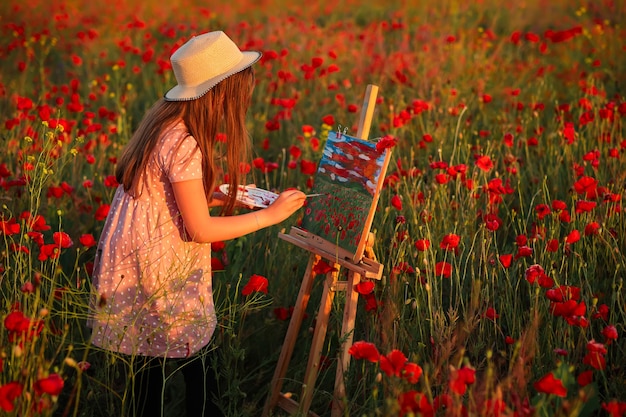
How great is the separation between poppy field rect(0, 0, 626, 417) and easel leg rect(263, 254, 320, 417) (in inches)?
3.2

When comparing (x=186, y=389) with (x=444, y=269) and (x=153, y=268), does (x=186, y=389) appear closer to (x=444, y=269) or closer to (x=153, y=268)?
(x=153, y=268)

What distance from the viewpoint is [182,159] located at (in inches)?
86.1

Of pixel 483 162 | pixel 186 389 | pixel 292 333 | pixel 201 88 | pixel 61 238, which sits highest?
pixel 201 88

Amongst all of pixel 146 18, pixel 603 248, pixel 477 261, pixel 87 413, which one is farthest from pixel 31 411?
pixel 146 18

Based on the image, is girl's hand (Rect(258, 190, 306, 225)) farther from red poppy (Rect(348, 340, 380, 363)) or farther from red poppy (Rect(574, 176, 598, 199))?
red poppy (Rect(574, 176, 598, 199))

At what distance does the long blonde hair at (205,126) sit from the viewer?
226 cm

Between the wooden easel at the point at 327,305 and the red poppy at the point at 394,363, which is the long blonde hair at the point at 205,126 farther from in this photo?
the red poppy at the point at 394,363

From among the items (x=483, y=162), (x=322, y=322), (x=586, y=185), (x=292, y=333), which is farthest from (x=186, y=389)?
(x=586, y=185)

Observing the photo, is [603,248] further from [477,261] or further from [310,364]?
[310,364]

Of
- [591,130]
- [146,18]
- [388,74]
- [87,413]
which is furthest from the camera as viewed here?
[146,18]

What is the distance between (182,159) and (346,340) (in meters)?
0.72

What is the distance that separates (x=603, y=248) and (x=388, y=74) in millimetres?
2587

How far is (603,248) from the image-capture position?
2.91m

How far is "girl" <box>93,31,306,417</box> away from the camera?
2221 mm
